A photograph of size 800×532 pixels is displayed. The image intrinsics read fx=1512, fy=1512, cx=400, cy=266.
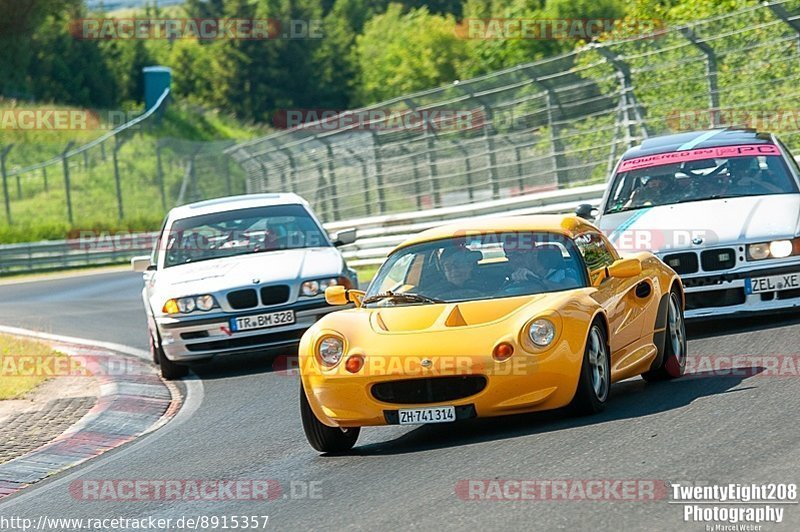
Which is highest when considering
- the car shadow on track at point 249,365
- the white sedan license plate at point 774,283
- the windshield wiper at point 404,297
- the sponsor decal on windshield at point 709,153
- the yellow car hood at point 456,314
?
the sponsor decal on windshield at point 709,153

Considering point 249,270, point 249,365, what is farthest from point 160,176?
point 249,270

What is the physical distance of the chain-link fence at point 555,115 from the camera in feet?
65.3

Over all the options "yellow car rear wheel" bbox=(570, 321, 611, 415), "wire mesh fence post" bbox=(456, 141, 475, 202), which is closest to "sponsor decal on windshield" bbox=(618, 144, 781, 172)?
"yellow car rear wheel" bbox=(570, 321, 611, 415)

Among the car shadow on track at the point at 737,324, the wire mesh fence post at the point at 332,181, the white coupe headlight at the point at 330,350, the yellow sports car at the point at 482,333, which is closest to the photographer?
the yellow sports car at the point at 482,333

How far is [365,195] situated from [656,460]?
23.4 m

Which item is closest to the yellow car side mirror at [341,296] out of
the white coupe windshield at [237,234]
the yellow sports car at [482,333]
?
the yellow sports car at [482,333]

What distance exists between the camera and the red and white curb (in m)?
9.15

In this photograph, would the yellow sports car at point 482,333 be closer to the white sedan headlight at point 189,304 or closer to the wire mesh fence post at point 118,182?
the white sedan headlight at point 189,304

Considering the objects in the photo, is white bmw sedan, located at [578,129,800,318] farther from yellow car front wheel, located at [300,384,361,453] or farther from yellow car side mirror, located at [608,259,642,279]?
yellow car front wheel, located at [300,384,361,453]

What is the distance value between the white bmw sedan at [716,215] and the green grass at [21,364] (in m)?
4.97

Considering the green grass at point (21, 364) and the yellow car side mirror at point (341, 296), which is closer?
the yellow car side mirror at point (341, 296)

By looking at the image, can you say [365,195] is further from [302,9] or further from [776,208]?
[302,9]

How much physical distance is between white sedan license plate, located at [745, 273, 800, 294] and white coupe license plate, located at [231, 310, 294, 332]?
3960 mm

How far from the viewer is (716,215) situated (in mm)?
12148
